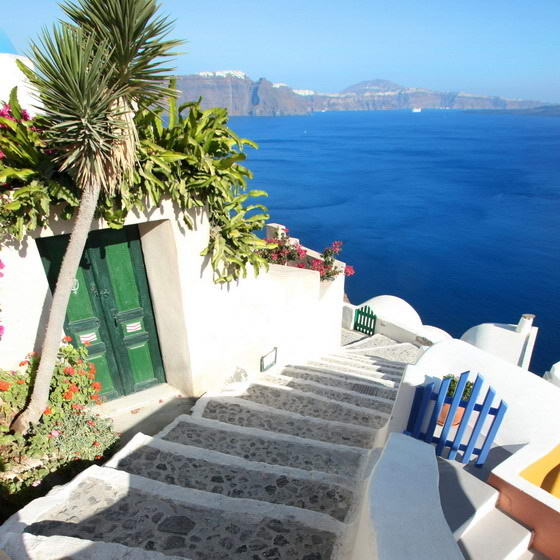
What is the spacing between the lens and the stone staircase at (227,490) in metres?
2.93

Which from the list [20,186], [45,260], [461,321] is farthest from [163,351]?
[461,321]

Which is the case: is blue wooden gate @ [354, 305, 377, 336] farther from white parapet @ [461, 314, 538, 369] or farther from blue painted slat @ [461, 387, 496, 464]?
blue painted slat @ [461, 387, 496, 464]

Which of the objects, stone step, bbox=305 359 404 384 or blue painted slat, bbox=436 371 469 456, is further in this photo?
stone step, bbox=305 359 404 384

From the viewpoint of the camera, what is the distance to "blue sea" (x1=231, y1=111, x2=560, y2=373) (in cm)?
3984

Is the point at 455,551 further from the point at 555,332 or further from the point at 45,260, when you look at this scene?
the point at 555,332

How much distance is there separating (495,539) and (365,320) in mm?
12496

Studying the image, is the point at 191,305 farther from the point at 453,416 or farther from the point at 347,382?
the point at 453,416

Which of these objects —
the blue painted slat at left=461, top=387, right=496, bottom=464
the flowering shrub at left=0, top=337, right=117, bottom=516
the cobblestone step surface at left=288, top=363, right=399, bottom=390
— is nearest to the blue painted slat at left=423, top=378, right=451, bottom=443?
the blue painted slat at left=461, top=387, right=496, bottom=464

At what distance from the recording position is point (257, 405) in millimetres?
5500

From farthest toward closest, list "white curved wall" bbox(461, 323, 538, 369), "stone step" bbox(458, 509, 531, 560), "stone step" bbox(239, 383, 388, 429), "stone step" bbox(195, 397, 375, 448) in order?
"white curved wall" bbox(461, 323, 538, 369)
"stone step" bbox(239, 383, 388, 429)
"stone step" bbox(195, 397, 375, 448)
"stone step" bbox(458, 509, 531, 560)

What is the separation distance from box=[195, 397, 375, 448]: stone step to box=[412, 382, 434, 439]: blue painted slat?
2.58 feet

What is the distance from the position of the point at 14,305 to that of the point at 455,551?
4345mm

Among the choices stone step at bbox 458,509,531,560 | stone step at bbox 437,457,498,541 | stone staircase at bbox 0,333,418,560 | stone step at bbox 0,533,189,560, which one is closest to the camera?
stone step at bbox 0,533,189,560

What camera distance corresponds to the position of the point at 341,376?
7199 millimetres
